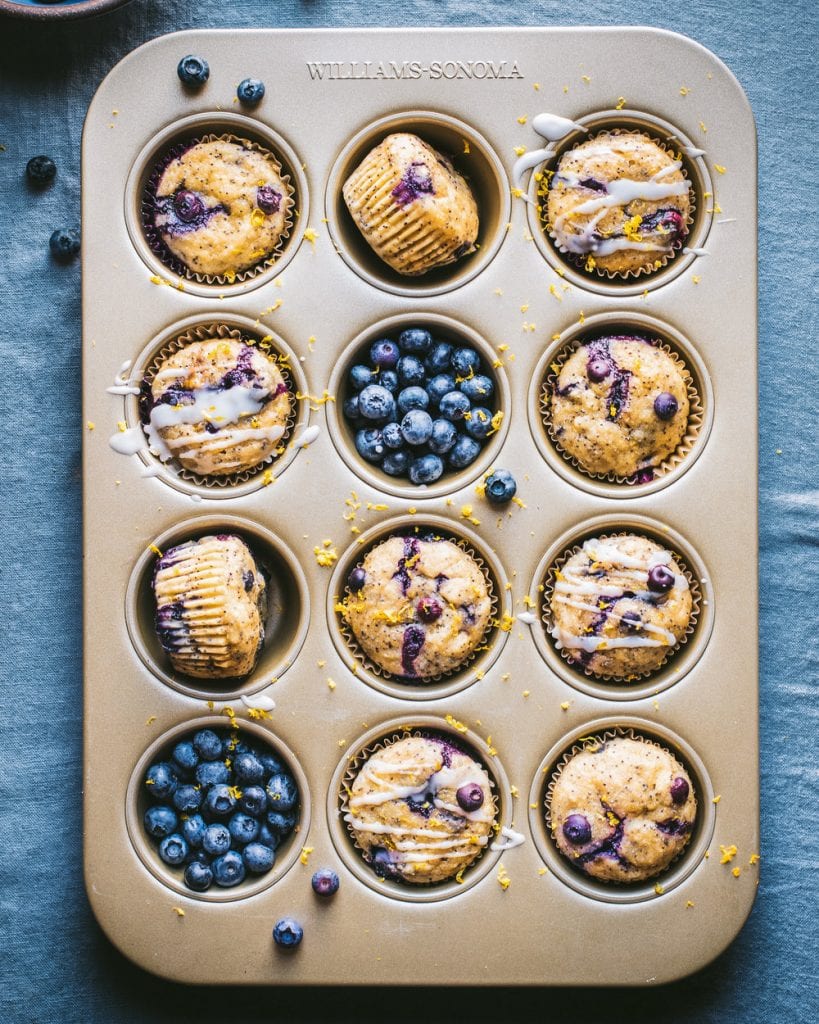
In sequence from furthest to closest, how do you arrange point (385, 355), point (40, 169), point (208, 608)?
point (40, 169), point (385, 355), point (208, 608)

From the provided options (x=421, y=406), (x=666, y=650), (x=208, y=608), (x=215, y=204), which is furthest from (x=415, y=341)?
(x=666, y=650)

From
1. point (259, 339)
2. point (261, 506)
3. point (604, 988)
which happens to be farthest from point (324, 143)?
point (604, 988)

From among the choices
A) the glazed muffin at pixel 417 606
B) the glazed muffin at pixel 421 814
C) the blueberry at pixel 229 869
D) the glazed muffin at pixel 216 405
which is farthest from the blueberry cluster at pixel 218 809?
the glazed muffin at pixel 216 405

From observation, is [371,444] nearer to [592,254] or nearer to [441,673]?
[441,673]

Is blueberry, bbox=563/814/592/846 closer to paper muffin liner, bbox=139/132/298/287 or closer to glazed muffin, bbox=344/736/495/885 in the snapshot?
glazed muffin, bbox=344/736/495/885

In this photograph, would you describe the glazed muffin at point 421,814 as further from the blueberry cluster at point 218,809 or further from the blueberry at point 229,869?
the blueberry at point 229,869

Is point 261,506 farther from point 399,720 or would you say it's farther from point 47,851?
point 47,851

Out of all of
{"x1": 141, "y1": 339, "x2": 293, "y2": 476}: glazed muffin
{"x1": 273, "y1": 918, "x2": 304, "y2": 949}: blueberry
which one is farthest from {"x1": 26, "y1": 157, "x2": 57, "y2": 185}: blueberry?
{"x1": 273, "y1": 918, "x2": 304, "y2": 949}: blueberry
